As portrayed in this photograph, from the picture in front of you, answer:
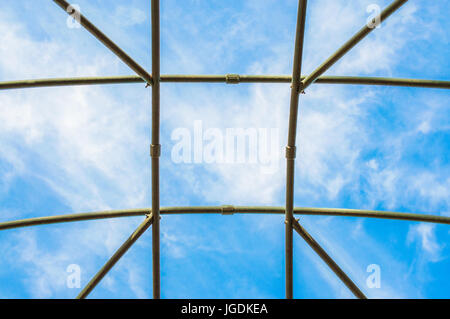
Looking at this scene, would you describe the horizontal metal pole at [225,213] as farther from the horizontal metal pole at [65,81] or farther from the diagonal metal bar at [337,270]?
the horizontal metal pole at [65,81]

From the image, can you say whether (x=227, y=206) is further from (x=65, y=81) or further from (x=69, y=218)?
(x=65, y=81)

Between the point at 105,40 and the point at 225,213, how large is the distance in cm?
631

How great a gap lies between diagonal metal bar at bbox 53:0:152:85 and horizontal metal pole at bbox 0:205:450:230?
410 centimetres

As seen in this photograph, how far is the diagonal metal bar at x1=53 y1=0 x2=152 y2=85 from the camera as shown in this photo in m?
10.6

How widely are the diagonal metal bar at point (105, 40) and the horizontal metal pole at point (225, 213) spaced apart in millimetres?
4100

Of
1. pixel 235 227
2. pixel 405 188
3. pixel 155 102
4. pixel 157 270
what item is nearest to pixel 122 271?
pixel 157 270

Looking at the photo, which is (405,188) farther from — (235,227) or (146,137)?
(146,137)

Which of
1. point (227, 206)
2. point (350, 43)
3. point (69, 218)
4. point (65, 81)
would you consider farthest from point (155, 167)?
point (350, 43)

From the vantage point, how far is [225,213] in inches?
562

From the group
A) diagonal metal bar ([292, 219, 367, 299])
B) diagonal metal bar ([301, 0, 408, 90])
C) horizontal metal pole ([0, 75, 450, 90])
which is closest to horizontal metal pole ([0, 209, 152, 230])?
horizontal metal pole ([0, 75, 450, 90])

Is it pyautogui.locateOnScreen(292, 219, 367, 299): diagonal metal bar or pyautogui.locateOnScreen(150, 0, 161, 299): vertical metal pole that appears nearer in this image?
pyautogui.locateOnScreen(292, 219, 367, 299): diagonal metal bar

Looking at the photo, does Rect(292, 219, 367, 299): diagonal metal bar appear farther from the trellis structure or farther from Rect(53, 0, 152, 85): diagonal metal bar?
Rect(53, 0, 152, 85): diagonal metal bar

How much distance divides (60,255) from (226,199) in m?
6.14

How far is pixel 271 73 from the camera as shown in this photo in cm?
1402
